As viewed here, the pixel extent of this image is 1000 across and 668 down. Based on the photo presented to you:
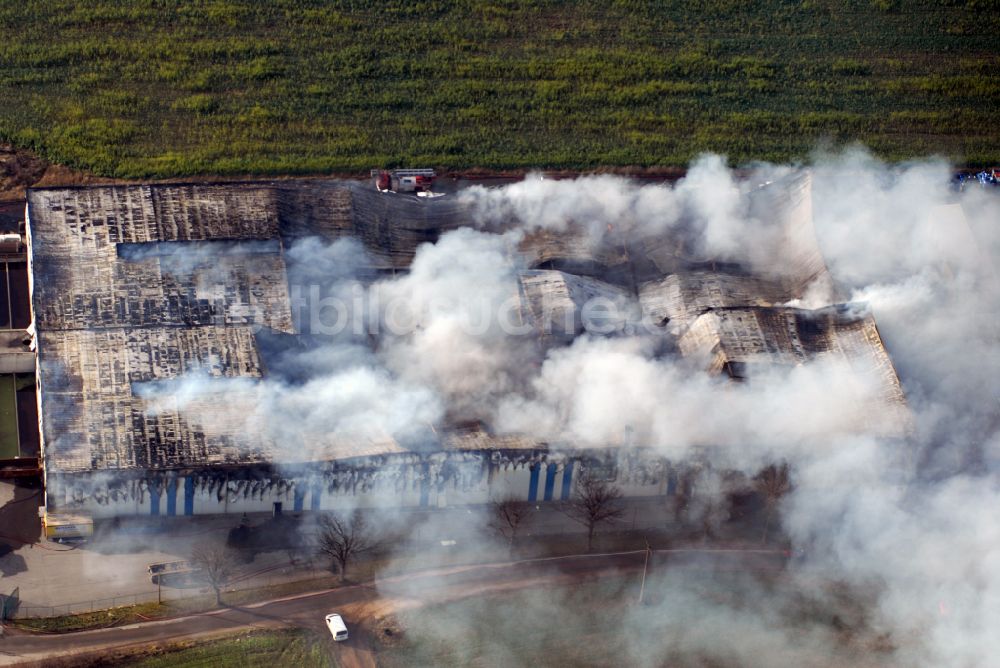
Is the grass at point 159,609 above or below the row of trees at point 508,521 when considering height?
below

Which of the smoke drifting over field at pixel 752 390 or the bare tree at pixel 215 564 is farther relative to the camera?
the smoke drifting over field at pixel 752 390

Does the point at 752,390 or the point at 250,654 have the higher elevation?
Answer: the point at 752,390

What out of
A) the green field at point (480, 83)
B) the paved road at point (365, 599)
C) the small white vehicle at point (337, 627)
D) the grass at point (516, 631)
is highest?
the green field at point (480, 83)

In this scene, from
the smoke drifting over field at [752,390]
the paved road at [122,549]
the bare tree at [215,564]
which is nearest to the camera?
the bare tree at [215,564]

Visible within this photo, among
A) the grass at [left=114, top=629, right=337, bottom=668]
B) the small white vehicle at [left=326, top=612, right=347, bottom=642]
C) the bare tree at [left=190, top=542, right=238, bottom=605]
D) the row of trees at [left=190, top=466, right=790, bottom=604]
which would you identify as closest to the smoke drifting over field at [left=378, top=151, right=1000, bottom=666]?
the row of trees at [left=190, top=466, right=790, bottom=604]

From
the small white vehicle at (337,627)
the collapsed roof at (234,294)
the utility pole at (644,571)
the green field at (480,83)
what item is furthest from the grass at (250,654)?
the green field at (480,83)

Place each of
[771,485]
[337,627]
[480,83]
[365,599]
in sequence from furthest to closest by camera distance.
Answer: [480,83], [771,485], [365,599], [337,627]

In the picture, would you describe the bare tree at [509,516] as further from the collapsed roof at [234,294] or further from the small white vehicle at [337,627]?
the small white vehicle at [337,627]

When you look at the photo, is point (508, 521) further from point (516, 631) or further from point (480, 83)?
point (480, 83)

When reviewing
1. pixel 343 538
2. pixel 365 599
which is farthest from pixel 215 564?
pixel 365 599
